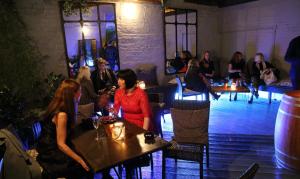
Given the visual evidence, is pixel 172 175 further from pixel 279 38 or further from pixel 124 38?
pixel 279 38

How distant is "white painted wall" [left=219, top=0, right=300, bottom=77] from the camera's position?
5715mm

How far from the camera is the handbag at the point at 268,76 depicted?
5414 millimetres

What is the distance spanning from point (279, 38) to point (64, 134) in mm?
5994

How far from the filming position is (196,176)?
8.47ft

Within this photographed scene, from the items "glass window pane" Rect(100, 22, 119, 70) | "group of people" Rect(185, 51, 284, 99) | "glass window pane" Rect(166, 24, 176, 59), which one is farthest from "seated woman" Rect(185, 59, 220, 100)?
"glass window pane" Rect(166, 24, 176, 59)

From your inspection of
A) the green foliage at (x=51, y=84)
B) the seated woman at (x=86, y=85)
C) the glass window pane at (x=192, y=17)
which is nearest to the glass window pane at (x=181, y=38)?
the glass window pane at (x=192, y=17)

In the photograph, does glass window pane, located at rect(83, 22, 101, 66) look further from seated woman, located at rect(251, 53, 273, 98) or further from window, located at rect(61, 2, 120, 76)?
seated woman, located at rect(251, 53, 273, 98)

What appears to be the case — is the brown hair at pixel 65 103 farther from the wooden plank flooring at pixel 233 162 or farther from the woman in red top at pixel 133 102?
the wooden plank flooring at pixel 233 162

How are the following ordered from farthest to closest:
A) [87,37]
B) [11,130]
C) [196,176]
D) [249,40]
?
[249,40] < [87,37] < [196,176] < [11,130]

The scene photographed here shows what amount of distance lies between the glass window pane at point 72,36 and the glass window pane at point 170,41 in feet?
8.89

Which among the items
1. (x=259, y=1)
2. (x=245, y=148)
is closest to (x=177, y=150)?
(x=245, y=148)

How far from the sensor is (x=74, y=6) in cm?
476

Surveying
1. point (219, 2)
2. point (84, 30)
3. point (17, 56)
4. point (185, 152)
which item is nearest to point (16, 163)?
point (185, 152)

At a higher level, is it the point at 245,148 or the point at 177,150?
the point at 177,150
